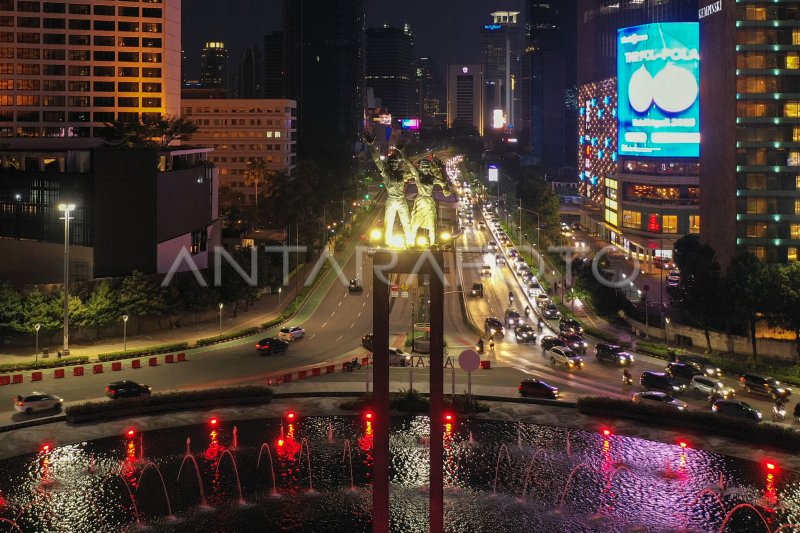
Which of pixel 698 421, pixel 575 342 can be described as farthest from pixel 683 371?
pixel 698 421

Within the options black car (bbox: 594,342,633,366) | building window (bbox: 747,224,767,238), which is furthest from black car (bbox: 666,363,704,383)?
building window (bbox: 747,224,767,238)


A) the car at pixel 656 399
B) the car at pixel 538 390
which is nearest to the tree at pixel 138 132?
the car at pixel 538 390

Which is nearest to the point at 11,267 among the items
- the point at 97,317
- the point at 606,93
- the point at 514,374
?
the point at 97,317

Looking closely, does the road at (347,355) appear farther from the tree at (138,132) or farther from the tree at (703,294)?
the tree at (138,132)

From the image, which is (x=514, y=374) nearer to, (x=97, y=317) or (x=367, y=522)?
(x=367, y=522)

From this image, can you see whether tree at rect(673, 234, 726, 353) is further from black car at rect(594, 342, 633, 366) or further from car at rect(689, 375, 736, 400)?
car at rect(689, 375, 736, 400)

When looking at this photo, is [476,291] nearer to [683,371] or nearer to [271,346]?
[271,346]
